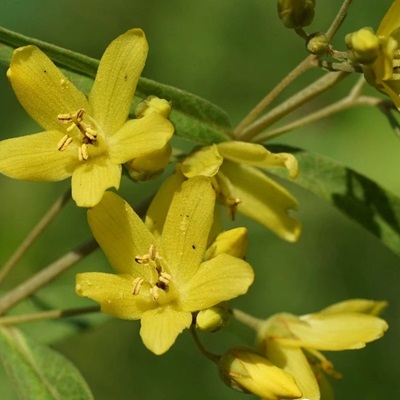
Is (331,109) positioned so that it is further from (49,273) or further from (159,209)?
(49,273)

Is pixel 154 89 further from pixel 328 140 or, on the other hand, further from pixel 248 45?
pixel 248 45

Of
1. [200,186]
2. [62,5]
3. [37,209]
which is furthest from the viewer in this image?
[62,5]

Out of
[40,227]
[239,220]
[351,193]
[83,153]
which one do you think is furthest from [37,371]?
[239,220]

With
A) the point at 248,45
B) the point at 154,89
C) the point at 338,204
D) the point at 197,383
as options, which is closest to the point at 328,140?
the point at 248,45

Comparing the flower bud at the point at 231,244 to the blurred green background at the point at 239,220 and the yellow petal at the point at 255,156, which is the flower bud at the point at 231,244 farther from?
the blurred green background at the point at 239,220

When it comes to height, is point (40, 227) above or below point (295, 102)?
below

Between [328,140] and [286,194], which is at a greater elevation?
[286,194]

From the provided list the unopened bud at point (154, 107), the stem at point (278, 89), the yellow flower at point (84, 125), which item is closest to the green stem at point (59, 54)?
the yellow flower at point (84, 125)
